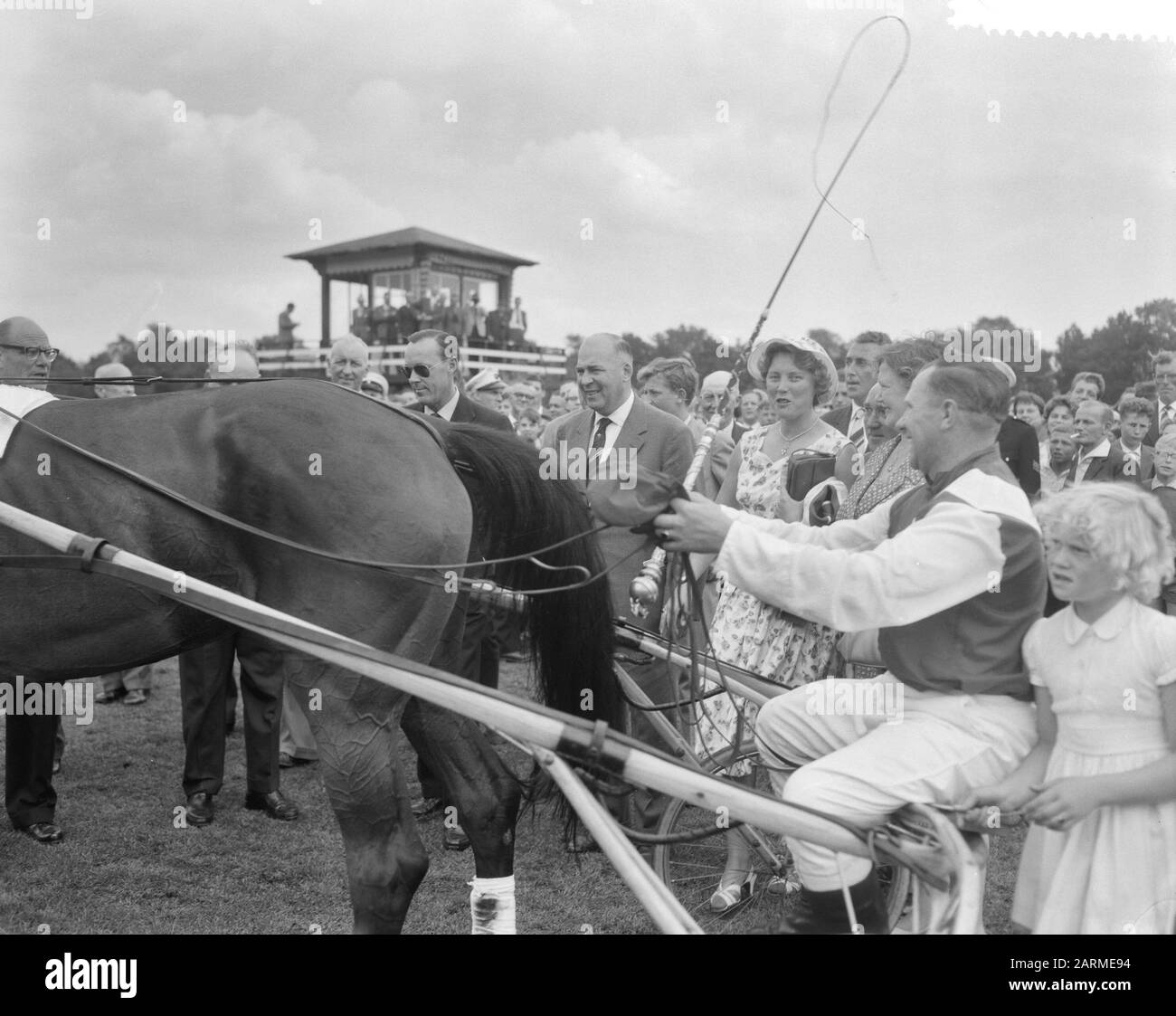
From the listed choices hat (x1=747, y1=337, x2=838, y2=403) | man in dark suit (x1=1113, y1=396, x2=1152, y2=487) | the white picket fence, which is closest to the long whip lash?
hat (x1=747, y1=337, x2=838, y2=403)

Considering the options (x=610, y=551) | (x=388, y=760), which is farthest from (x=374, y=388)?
(x=388, y=760)

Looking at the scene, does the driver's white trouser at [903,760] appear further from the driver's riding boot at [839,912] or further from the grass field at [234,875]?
the grass field at [234,875]

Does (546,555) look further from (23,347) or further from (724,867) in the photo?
(23,347)

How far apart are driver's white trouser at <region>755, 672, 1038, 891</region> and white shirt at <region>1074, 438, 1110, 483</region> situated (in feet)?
14.6

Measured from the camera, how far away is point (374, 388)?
21.9 ft

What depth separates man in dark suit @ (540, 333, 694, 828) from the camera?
5.00 metres

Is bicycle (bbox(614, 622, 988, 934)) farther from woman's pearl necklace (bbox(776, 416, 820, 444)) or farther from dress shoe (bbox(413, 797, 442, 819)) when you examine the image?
dress shoe (bbox(413, 797, 442, 819))

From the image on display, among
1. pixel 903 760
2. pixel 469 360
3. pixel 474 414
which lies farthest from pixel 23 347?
pixel 469 360

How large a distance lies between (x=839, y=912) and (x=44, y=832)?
3650mm

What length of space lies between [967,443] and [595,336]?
8.66 feet

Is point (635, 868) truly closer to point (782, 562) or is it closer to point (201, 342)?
point (782, 562)

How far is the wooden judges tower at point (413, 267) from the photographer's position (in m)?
26.5

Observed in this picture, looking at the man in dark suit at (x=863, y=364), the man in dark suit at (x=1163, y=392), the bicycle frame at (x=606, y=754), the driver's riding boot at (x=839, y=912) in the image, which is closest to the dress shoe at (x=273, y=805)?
the bicycle frame at (x=606, y=754)

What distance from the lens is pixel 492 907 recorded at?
11.4 feet
